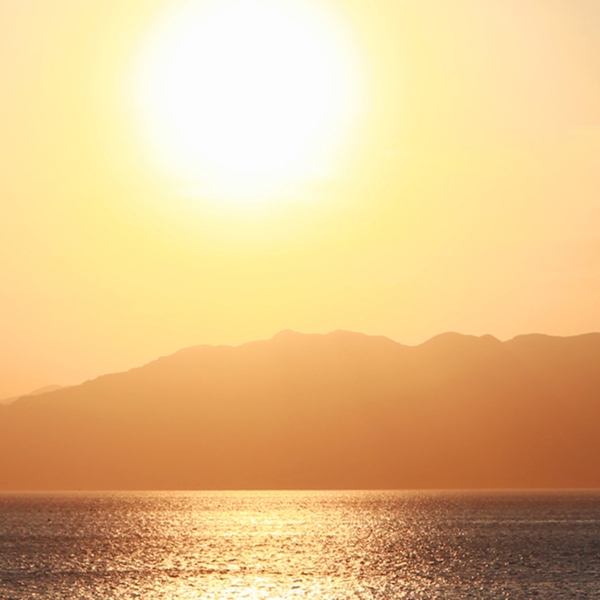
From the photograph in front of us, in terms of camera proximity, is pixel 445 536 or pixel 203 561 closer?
pixel 203 561

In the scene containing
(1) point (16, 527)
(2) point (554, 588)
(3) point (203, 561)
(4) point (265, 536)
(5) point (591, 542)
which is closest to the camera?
(2) point (554, 588)

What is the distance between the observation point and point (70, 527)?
174 metres

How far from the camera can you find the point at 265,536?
146 metres

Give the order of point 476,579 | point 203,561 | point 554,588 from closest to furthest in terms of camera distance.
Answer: point 554,588 → point 476,579 → point 203,561

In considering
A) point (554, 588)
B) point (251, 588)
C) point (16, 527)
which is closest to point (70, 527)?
point (16, 527)

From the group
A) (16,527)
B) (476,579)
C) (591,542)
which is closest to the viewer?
(476,579)

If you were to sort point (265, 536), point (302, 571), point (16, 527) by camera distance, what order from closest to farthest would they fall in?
1. point (302, 571)
2. point (265, 536)
3. point (16, 527)

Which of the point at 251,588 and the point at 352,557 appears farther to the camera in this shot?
the point at 352,557

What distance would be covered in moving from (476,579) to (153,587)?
29631 mm

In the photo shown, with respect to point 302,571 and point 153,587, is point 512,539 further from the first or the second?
point 153,587

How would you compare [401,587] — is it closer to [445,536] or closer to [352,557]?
[352,557]

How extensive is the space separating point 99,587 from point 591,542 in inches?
3131

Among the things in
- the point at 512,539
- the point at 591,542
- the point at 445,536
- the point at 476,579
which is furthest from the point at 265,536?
the point at 476,579

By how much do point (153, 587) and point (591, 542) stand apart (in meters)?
76.0
